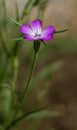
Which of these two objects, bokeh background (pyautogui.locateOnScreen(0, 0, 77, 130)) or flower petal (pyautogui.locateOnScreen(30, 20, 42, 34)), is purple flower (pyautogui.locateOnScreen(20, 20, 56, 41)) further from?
bokeh background (pyautogui.locateOnScreen(0, 0, 77, 130))

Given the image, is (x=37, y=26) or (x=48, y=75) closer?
(x=37, y=26)

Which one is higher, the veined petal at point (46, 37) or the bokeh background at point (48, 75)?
the veined petal at point (46, 37)

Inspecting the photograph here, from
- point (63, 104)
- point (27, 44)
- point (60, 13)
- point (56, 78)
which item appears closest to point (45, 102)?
point (63, 104)

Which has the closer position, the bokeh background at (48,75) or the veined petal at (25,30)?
the veined petal at (25,30)

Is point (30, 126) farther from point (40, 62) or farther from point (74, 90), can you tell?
point (40, 62)

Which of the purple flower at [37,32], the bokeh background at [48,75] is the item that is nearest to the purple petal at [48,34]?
the purple flower at [37,32]

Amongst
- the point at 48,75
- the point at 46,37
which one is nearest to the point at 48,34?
the point at 46,37

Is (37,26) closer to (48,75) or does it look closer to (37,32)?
(37,32)

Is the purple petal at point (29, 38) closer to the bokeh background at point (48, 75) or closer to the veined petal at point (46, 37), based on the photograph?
the veined petal at point (46, 37)

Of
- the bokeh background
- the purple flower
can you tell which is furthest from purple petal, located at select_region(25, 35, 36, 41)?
the bokeh background
